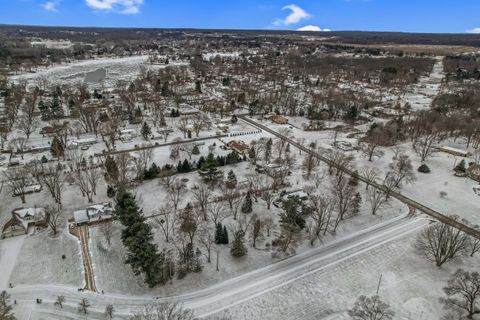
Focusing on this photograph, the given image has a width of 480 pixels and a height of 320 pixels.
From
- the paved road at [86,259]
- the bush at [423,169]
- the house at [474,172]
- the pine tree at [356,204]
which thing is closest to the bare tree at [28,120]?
the paved road at [86,259]

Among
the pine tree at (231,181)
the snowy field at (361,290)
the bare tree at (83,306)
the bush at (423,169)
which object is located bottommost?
the snowy field at (361,290)

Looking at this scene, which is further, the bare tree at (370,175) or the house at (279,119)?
the house at (279,119)

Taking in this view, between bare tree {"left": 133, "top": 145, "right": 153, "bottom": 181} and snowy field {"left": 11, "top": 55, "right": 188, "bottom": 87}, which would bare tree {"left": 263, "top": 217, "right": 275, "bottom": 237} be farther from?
snowy field {"left": 11, "top": 55, "right": 188, "bottom": 87}

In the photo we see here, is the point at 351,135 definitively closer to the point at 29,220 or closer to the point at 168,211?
the point at 168,211

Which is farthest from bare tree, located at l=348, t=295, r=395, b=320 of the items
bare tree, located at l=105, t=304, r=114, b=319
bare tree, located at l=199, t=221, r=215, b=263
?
bare tree, located at l=105, t=304, r=114, b=319

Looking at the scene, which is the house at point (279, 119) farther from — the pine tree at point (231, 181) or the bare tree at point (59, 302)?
the bare tree at point (59, 302)

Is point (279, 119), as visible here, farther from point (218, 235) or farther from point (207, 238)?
point (218, 235)
